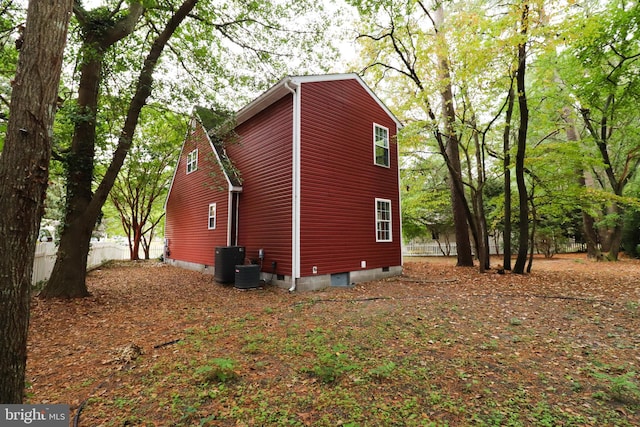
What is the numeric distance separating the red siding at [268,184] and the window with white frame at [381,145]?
3849mm

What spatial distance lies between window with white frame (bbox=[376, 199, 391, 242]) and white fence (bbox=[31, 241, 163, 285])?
373 inches

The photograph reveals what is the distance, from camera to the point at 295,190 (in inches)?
347

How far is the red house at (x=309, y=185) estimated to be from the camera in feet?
29.5

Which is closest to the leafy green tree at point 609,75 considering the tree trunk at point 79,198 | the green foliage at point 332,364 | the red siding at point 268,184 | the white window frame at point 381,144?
the white window frame at point 381,144

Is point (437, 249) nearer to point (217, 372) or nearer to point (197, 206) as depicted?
point (197, 206)

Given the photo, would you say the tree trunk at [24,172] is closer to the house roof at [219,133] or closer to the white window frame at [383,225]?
the house roof at [219,133]

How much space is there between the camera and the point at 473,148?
1450 centimetres

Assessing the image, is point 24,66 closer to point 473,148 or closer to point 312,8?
point 312,8

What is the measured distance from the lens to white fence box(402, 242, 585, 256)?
2236 centimetres

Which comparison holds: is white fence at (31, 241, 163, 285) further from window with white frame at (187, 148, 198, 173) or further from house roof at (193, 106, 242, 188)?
house roof at (193, 106, 242, 188)

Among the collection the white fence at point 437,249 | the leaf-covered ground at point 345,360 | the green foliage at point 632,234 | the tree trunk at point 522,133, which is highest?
the tree trunk at point 522,133

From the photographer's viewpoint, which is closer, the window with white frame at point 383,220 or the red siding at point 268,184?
the red siding at point 268,184

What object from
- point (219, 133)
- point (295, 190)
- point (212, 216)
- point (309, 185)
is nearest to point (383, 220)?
point (309, 185)

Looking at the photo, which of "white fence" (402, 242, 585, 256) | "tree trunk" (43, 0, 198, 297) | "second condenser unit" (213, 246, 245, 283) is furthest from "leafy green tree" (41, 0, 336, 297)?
"white fence" (402, 242, 585, 256)
